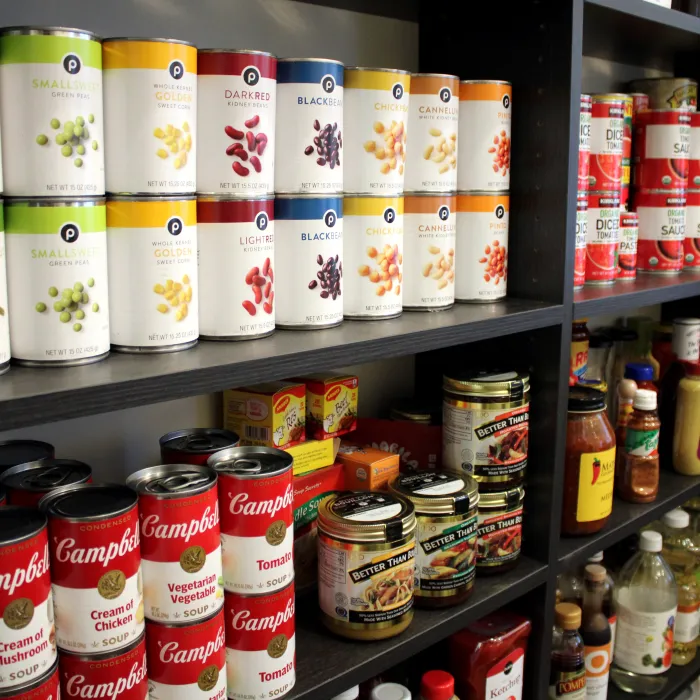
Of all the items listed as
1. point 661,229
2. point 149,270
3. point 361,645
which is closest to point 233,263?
point 149,270

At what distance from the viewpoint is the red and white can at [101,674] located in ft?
2.75

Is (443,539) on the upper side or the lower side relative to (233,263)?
lower

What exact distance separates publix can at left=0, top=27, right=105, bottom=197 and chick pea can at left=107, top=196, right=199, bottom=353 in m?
0.07

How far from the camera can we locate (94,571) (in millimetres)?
820

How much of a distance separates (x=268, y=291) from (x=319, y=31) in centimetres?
59

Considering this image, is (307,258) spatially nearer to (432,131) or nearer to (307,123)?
(307,123)

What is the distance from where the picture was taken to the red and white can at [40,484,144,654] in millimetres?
815

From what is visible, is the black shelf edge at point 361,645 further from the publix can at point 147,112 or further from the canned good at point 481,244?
the publix can at point 147,112

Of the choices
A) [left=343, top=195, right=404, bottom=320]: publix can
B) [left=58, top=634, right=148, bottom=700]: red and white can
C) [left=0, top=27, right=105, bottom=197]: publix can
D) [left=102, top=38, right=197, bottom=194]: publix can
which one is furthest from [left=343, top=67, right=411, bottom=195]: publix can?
[left=58, top=634, right=148, bottom=700]: red and white can

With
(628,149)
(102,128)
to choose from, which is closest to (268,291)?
(102,128)

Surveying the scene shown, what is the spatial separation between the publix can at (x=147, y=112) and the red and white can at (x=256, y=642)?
1.64 ft

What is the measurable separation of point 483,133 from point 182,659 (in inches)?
34.0

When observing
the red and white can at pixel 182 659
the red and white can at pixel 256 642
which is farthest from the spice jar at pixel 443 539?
the red and white can at pixel 182 659

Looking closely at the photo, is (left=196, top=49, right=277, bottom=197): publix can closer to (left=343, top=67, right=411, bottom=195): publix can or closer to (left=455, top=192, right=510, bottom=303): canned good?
(left=343, top=67, right=411, bottom=195): publix can
